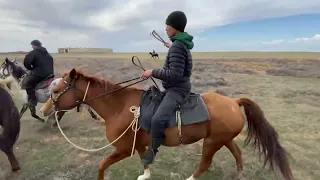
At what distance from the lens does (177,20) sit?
4039 millimetres

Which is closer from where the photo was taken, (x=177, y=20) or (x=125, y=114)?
(x=177, y=20)

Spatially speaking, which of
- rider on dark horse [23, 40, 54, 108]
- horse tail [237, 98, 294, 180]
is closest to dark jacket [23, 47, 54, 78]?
rider on dark horse [23, 40, 54, 108]

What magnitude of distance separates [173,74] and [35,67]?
5.86m

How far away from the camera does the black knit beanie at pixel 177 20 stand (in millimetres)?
4043

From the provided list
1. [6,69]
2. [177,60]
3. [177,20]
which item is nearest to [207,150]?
[177,60]

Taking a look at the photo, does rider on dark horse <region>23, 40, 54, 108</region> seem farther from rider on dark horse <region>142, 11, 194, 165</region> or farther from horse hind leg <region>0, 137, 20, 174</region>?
rider on dark horse <region>142, 11, 194, 165</region>

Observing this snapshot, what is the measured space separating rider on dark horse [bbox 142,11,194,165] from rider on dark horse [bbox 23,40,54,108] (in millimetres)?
5273

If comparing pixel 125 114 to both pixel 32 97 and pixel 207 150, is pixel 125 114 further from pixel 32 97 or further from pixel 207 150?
pixel 32 97

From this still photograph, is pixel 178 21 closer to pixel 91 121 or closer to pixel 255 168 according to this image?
pixel 255 168

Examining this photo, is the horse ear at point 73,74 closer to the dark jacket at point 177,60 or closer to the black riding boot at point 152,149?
the dark jacket at point 177,60

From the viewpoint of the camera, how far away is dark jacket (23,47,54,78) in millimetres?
8172

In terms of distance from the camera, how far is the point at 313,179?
5.52 metres

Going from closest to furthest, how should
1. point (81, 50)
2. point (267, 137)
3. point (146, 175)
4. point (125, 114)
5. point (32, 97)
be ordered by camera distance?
point (125, 114) → point (267, 137) → point (146, 175) → point (32, 97) → point (81, 50)

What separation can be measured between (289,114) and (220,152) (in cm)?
486
